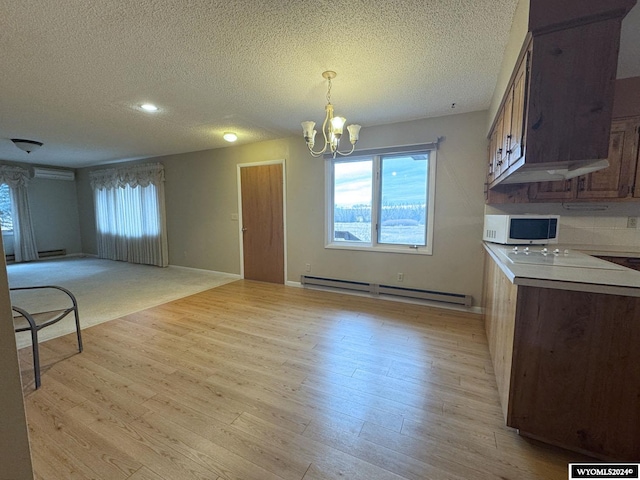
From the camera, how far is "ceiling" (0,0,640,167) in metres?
1.63

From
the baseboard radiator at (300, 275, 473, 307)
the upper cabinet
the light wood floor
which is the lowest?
the light wood floor

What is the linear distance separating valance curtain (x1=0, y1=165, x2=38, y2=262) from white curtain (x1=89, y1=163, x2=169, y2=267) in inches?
48.5

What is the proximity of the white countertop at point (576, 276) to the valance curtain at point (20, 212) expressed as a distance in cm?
893

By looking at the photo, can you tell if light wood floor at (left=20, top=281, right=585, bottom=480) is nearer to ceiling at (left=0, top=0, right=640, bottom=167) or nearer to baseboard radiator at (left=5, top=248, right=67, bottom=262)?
ceiling at (left=0, top=0, right=640, bottom=167)

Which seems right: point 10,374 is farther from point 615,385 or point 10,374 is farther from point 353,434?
point 615,385

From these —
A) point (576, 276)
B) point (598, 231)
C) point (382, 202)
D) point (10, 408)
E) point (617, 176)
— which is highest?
point (617, 176)

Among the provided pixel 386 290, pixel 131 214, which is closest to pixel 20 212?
pixel 131 214

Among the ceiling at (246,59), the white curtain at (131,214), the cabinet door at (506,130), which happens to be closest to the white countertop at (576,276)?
the cabinet door at (506,130)

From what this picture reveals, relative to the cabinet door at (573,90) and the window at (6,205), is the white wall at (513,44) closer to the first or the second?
the cabinet door at (573,90)

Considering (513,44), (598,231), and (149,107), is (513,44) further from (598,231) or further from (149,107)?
(149,107)

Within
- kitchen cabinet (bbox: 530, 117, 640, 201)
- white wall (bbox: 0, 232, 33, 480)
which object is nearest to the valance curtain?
white wall (bbox: 0, 232, 33, 480)

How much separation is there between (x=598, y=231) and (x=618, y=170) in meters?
0.65

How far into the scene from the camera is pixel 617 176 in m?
2.59

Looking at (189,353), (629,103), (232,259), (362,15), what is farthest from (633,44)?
(232,259)
